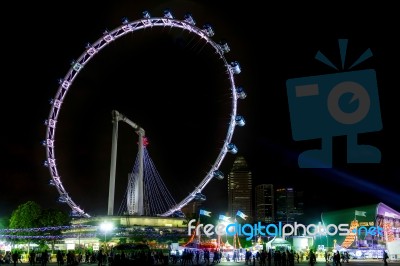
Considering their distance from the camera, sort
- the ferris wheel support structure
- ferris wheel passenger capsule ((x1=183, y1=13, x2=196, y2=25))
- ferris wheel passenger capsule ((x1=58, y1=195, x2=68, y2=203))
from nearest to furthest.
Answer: ferris wheel passenger capsule ((x1=183, y1=13, x2=196, y2=25))
ferris wheel passenger capsule ((x1=58, y1=195, x2=68, y2=203))
the ferris wheel support structure

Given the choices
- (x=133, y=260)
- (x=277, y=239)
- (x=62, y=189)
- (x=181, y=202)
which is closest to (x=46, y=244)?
(x=62, y=189)

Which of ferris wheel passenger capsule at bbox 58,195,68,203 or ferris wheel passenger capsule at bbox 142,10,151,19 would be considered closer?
ferris wheel passenger capsule at bbox 142,10,151,19

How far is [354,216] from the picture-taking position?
224 feet

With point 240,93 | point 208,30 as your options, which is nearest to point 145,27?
point 208,30

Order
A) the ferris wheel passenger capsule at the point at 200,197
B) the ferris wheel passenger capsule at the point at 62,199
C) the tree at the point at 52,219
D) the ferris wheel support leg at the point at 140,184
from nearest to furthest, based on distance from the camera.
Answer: the ferris wheel passenger capsule at the point at 200,197 < the ferris wheel passenger capsule at the point at 62,199 < the ferris wheel support leg at the point at 140,184 < the tree at the point at 52,219

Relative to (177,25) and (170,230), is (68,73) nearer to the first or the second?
(177,25)

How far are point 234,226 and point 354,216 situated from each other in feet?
61.8

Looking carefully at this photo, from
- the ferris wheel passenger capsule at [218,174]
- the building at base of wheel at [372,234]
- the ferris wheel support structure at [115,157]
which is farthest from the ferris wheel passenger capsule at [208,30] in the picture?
the building at base of wheel at [372,234]

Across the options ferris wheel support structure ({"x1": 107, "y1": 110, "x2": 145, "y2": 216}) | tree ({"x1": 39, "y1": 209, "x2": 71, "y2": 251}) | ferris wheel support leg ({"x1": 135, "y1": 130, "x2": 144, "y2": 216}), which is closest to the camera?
ferris wheel support structure ({"x1": 107, "y1": 110, "x2": 145, "y2": 216})

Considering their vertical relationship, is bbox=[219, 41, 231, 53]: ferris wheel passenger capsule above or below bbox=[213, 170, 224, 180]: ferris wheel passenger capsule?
above

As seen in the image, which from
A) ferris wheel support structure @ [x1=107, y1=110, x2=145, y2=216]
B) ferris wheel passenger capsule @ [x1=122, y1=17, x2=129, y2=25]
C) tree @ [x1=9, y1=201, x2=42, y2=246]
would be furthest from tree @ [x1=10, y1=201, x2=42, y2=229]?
ferris wheel passenger capsule @ [x1=122, y1=17, x2=129, y2=25]

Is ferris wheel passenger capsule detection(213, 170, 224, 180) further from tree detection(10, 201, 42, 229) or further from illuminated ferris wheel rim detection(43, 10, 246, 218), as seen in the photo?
tree detection(10, 201, 42, 229)

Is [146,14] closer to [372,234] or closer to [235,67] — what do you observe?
[235,67]

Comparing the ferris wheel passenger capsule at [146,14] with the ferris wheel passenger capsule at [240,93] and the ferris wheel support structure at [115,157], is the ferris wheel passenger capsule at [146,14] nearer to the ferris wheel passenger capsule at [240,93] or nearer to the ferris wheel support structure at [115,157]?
the ferris wheel passenger capsule at [240,93]
